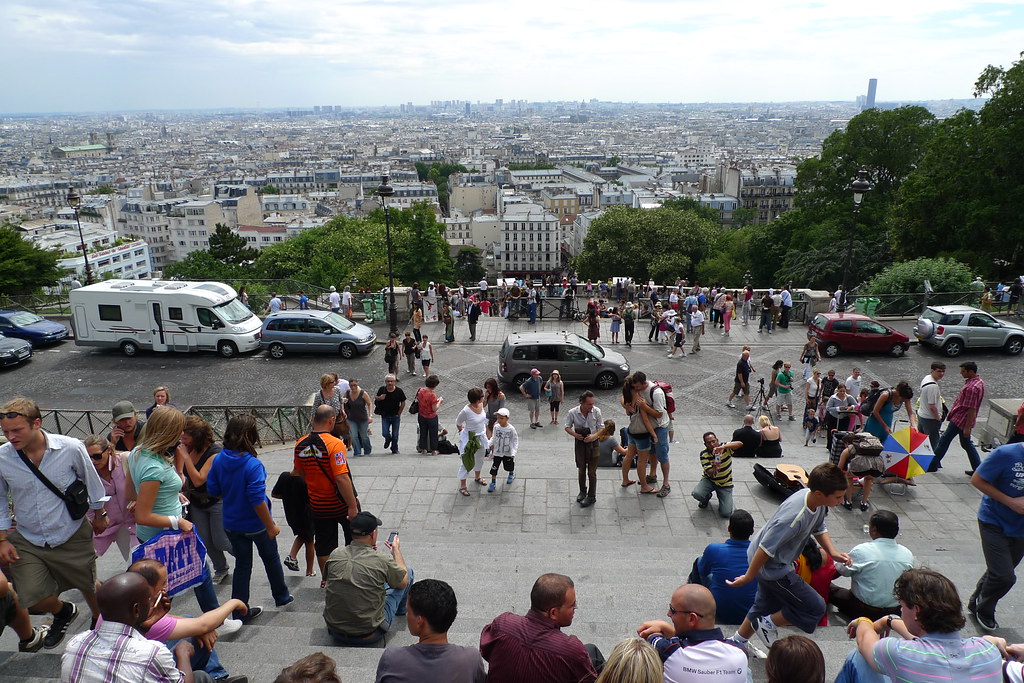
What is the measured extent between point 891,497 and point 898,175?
138 ft

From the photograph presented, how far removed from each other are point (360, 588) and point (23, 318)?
21898 millimetres

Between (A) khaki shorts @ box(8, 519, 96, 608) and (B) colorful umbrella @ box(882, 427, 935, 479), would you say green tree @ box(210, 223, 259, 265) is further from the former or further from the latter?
(A) khaki shorts @ box(8, 519, 96, 608)

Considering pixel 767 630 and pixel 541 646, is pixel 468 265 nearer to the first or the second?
pixel 767 630

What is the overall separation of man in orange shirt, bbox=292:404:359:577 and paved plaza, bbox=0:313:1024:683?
71cm

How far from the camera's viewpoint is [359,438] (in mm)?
12234

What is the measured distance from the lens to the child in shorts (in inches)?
259

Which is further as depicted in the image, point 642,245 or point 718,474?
point 642,245

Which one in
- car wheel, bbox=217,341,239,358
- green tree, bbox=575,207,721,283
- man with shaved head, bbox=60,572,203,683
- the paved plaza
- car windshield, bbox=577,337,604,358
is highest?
man with shaved head, bbox=60,572,203,683

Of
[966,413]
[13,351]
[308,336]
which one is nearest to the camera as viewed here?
[966,413]

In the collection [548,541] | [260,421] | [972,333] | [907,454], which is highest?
[907,454]

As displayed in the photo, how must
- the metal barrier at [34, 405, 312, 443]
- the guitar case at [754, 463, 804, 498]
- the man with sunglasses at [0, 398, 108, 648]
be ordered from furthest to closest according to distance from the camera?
the metal barrier at [34, 405, 312, 443]
the guitar case at [754, 463, 804, 498]
the man with sunglasses at [0, 398, 108, 648]

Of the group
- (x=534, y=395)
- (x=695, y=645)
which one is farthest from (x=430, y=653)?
(x=534, y=395)

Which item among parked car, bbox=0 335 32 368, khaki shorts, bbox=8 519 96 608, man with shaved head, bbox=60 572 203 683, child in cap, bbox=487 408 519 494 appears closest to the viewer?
man with shaved head, bbox=60 572 203 683

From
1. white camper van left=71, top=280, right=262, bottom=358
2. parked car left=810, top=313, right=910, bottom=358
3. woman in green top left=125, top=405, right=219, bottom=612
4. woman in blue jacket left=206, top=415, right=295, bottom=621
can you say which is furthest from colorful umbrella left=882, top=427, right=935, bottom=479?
white camper van left=71, top=280, right=262, bottom=358
